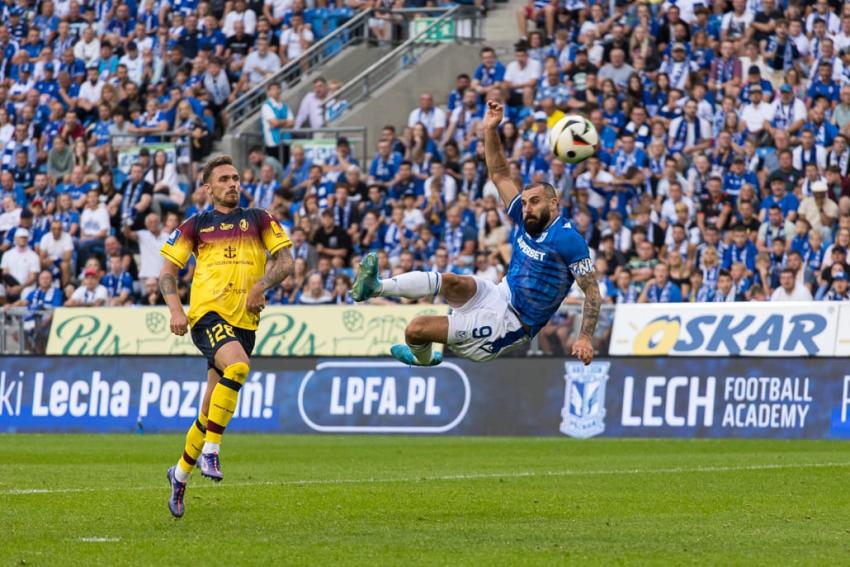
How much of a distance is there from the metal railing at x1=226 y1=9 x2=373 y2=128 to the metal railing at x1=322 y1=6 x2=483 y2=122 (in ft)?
3.42

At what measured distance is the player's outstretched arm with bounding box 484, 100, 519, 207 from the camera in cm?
1291

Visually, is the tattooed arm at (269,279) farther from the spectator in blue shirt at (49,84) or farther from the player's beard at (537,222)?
the spectator in blue shirt at (49,84)

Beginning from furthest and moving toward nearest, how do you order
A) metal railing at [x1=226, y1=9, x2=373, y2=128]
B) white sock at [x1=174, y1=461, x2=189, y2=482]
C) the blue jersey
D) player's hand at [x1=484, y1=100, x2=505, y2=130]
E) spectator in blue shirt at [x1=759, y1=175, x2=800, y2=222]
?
metal railing at [x1=226, y1=9, x2=373, y2=128] → spectator in blue shirt at [x1=759, y1=175, x2=800, y2=222] → player's hand at [x1=484, y1=100, x2=505, y2=130] → the blue jersey → white sock at [x1=174, y1=461, x2=189, y2=482]

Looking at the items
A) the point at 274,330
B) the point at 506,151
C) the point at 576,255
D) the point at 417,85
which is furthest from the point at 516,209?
the point at 417,85

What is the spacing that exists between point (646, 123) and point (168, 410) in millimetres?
9199

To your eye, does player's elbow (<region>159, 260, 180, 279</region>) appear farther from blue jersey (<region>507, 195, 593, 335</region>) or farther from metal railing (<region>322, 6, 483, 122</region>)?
metal railing (<region>322, 6, 483, 122</region>)

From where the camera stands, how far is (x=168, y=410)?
986 inches

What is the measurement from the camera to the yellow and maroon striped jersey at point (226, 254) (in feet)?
38.3

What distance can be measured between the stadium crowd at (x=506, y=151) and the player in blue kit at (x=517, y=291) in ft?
35.5

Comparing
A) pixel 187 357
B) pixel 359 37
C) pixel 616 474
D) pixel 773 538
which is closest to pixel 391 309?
pixel 187 357

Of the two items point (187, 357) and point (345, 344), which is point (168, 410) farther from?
point (345, 344)

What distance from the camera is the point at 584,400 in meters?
22.7

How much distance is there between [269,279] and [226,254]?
Answer: 1.59 ft

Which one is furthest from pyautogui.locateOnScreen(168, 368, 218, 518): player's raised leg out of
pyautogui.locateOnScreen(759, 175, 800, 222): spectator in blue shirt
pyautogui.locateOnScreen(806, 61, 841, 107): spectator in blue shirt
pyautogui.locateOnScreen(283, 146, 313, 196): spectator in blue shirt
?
pyautogui.locateOnScreen(283, 146, 313, 196): spectator in blue shirt
